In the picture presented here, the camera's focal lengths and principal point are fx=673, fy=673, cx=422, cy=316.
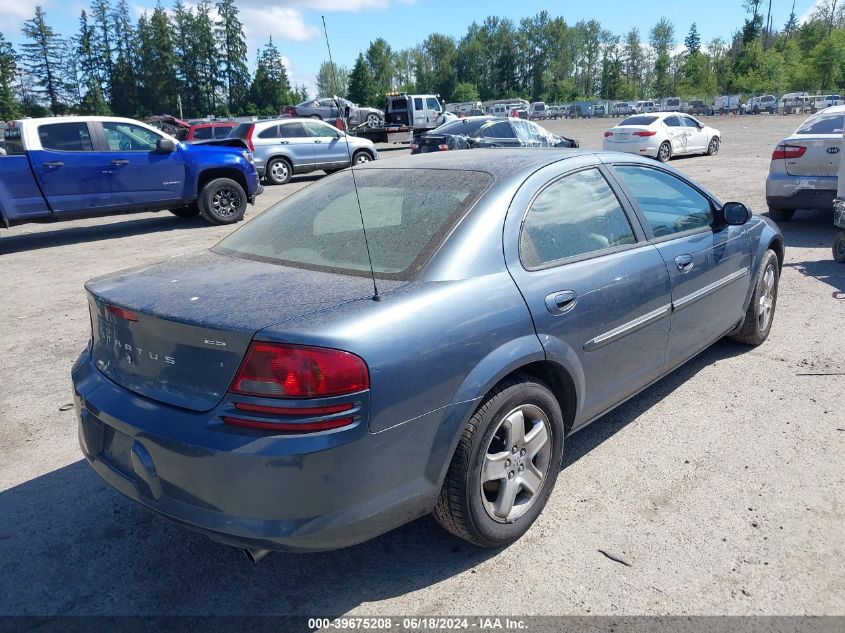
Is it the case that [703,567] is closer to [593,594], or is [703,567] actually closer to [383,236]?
[593,594]

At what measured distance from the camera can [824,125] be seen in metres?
9.68

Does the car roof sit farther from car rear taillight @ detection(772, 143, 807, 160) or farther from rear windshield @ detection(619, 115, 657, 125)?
rear windshield @ detection(619, 115, 657, 125)

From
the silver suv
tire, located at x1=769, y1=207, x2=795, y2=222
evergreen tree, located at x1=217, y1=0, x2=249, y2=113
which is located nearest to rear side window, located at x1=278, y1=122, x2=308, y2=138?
the silver suv

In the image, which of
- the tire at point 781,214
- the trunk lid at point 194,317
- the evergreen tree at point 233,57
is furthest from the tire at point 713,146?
the evergreen tree at point 233,57

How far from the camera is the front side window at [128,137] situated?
34.9 feet

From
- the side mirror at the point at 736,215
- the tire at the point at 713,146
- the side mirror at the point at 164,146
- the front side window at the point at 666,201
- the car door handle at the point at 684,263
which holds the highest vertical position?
the side mirror at the point at 164,146

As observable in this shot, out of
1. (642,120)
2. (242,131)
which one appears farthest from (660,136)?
(242,131)

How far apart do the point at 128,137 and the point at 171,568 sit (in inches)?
379

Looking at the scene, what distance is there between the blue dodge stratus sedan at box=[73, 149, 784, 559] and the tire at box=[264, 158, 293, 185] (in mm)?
14682

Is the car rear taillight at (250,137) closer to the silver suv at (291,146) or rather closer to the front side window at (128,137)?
the silver suv at (291,146)

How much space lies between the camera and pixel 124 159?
10.7 m

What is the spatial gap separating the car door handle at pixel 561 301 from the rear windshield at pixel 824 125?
27.8 feet

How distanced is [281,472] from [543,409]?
Result: 124 cm

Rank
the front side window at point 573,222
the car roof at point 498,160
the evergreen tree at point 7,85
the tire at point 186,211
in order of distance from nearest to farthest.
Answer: the front side window at point 573,222 < the car roof at point 498,160 < the tire at point 186,211 < the evergreen tree at point 7,85
